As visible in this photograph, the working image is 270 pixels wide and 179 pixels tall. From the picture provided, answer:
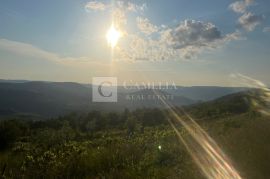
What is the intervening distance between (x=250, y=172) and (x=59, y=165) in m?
4.08

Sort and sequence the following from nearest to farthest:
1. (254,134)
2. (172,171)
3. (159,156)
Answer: (172,171), (159,156), (254,134)

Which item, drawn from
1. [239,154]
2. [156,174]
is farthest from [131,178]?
[239,154]

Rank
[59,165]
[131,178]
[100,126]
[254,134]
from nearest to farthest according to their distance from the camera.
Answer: [131,178]
[59,165]
[254,134]
[100,126]

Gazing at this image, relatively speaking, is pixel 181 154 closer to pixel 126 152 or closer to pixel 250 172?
pixel 126 152

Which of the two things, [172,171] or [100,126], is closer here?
[172,171]

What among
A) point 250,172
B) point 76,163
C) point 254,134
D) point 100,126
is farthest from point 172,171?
point 100,126

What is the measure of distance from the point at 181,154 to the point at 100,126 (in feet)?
261

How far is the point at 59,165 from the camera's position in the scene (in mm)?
7625

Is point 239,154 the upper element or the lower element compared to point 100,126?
upper

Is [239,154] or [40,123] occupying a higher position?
[239,154]

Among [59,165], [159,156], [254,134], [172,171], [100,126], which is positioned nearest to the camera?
[172,171]


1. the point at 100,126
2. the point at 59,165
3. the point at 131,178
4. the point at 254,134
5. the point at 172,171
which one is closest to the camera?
the point at 131,178

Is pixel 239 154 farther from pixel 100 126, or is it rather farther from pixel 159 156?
pixel 100 126

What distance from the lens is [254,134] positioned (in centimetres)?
1015
